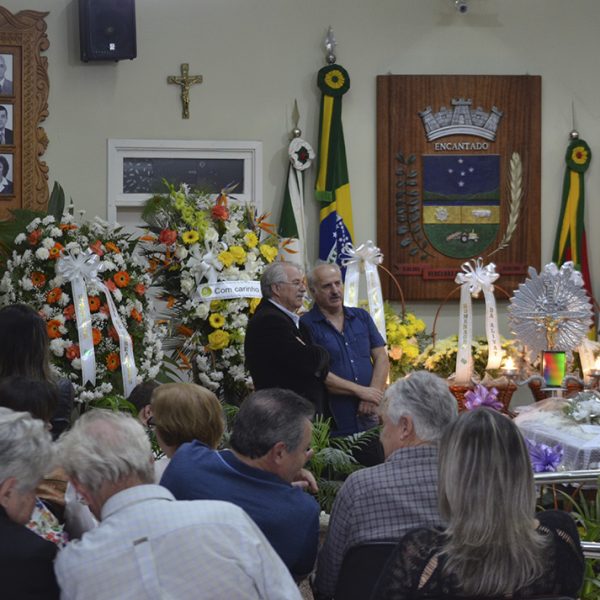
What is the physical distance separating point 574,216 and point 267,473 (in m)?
5.40

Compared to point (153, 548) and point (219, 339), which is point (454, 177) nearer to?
point (219, 339)

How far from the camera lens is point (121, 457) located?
2256mm

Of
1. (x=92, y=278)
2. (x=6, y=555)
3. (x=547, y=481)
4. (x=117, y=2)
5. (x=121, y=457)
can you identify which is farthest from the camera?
(x=117, y=2)

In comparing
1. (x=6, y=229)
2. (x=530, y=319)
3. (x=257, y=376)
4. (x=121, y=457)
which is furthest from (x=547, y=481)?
(x=6, y=229)

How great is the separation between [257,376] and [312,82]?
11.4 feet

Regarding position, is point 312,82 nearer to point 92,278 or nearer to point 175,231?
point 175,231

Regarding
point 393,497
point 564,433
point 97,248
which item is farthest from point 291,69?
point 393,497

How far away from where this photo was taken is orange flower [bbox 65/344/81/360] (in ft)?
17.8

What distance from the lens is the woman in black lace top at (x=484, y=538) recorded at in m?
2.16

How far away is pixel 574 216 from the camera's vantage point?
7.60m

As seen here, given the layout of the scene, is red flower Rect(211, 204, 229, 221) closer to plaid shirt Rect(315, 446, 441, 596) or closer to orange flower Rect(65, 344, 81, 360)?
orange flower Rect(65, 344, 81, 360)

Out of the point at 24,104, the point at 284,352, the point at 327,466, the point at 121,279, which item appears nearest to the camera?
the point at 327,466

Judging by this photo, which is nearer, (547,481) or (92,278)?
(547,481)

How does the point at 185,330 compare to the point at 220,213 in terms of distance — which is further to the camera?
the point at 220,213
